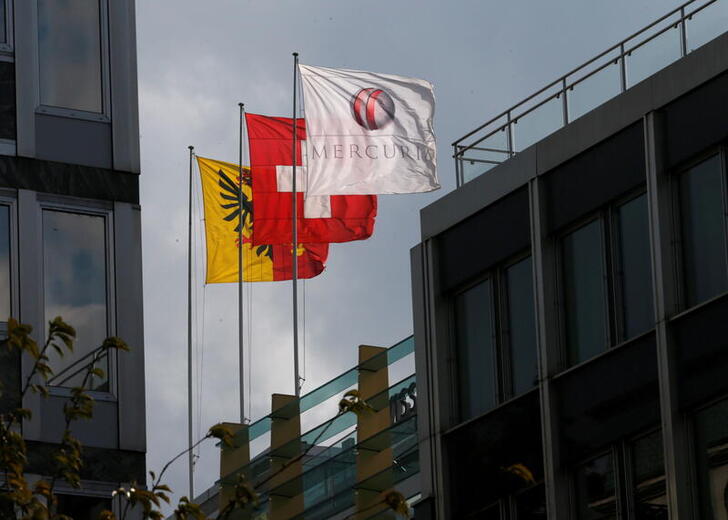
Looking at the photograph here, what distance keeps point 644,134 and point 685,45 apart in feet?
5.04

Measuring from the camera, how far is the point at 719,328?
2911 cm

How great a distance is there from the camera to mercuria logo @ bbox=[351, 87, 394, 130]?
5212 cm

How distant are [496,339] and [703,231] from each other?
628 centimetres

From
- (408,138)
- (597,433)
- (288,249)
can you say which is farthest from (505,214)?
(288,249)

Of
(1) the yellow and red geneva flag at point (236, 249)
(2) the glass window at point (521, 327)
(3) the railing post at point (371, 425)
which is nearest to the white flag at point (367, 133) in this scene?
(1) the yellow and red geneva flag at point (236, 249)

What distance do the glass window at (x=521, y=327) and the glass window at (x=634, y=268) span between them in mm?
2784

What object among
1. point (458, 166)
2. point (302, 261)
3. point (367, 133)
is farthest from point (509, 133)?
point (302, 261)

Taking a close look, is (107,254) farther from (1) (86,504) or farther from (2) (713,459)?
(2) (713,459)

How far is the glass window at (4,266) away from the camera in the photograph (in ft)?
79.4

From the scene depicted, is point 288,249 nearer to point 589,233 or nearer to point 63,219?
point 589,233

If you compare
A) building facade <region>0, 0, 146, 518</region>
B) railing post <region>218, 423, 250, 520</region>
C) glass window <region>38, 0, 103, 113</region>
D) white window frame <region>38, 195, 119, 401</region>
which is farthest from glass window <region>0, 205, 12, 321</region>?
railing post <region>218, 423, 250, 520</region>

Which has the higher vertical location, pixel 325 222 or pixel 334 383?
pixel 325 222

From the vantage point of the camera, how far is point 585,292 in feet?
108

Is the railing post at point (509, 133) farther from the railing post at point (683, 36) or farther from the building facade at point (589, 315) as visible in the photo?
the railing post at point (683, 36)
